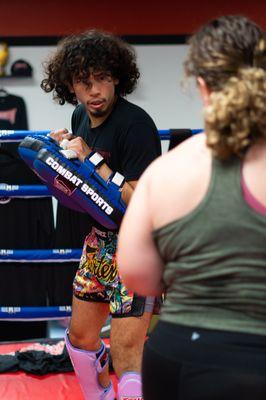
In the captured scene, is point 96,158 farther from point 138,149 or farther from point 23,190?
A: point 23,190

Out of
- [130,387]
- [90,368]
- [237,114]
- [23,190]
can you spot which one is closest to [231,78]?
Answer: [237,114]

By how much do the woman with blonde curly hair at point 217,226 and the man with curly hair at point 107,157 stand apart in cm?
87

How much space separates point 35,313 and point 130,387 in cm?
104

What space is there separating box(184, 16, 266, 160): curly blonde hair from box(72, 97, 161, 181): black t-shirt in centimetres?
84

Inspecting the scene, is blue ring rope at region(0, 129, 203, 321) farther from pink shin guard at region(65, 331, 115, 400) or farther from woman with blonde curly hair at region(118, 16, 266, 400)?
woman with blonde curly hair at region(118, 16, 266, 400)

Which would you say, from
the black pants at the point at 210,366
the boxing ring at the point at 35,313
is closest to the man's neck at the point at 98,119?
the boxing ring at the point at 35,313

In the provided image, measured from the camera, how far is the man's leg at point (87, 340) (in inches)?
96.2

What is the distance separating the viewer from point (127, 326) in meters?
2.32

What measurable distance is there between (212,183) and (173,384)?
15.4 inches

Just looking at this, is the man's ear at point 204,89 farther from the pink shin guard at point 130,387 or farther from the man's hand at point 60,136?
the pink shin guard at point 130,387

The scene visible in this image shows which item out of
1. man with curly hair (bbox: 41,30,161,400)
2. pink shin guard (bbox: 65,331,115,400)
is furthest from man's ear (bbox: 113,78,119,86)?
pink shin guard (bbox: 65,331,115,400)

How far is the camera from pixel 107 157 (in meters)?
2.33

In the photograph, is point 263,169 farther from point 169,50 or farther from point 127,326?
point 169,50

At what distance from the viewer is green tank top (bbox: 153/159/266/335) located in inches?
50.6
